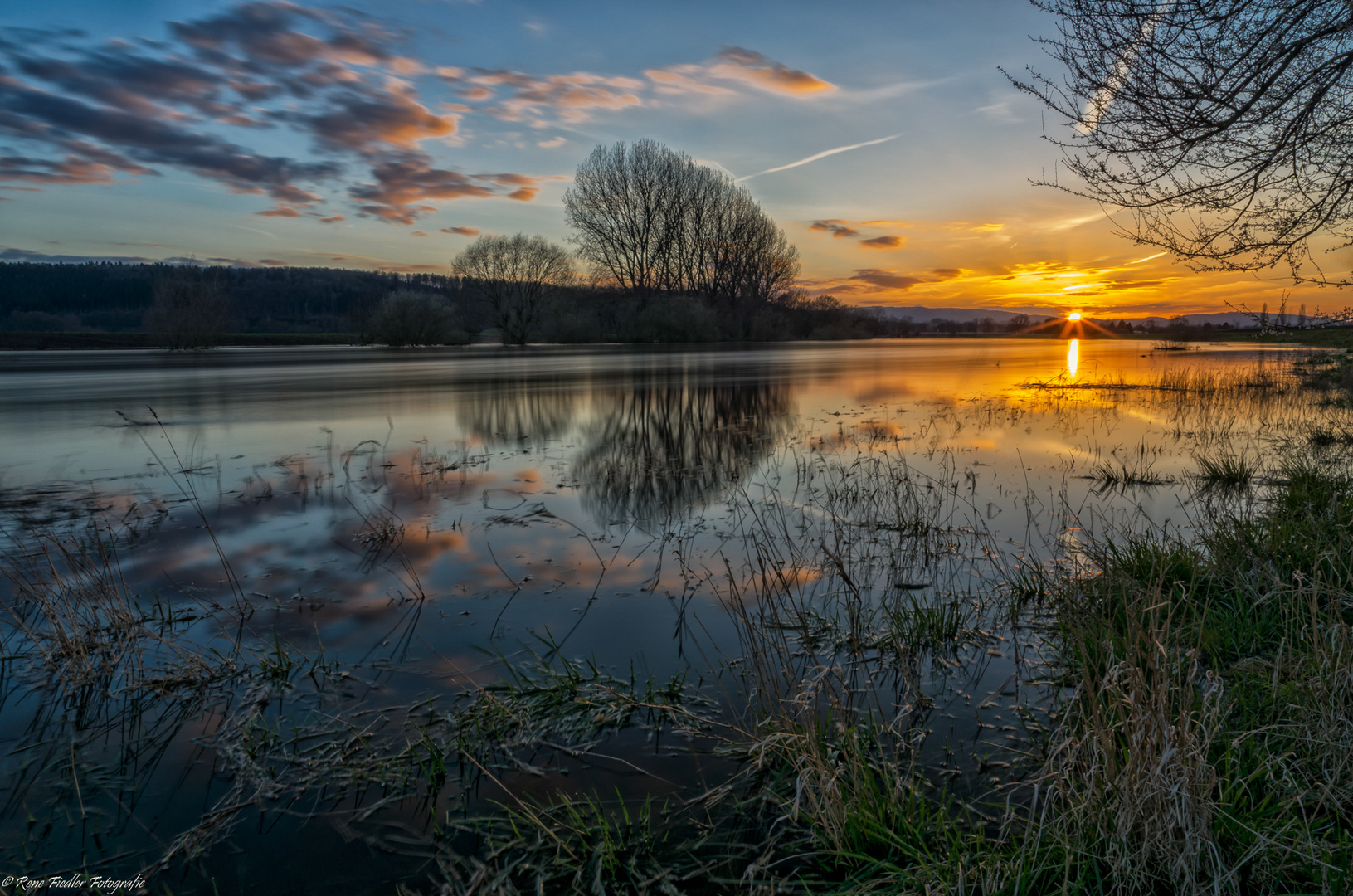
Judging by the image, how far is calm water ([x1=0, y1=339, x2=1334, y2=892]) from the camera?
3.01m

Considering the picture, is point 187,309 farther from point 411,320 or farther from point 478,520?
point 478,520

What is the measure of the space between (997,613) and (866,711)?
5.59 ft

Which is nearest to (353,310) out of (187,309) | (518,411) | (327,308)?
(327,308)

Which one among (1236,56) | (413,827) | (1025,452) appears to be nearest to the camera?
(413,827)

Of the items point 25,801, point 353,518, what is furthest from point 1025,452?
point 25,801

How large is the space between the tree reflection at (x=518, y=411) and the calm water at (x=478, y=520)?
0.54ft

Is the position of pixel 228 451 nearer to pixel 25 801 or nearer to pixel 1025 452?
pixel 25 801

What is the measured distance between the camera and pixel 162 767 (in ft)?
9.96

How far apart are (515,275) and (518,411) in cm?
4969

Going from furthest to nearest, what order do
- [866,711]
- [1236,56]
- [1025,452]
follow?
[1025,452] → [1236,56] → [866,711]

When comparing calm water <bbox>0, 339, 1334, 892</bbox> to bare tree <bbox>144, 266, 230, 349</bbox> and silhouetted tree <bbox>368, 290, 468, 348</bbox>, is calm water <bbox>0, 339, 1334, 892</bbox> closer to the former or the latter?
bare tree <bbox>144, 266, 230, 349</bbox>

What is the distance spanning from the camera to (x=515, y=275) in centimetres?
6231

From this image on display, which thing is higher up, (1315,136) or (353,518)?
(1315,136)

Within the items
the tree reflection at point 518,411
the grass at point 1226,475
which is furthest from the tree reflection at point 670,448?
the grass at point 1226,475
